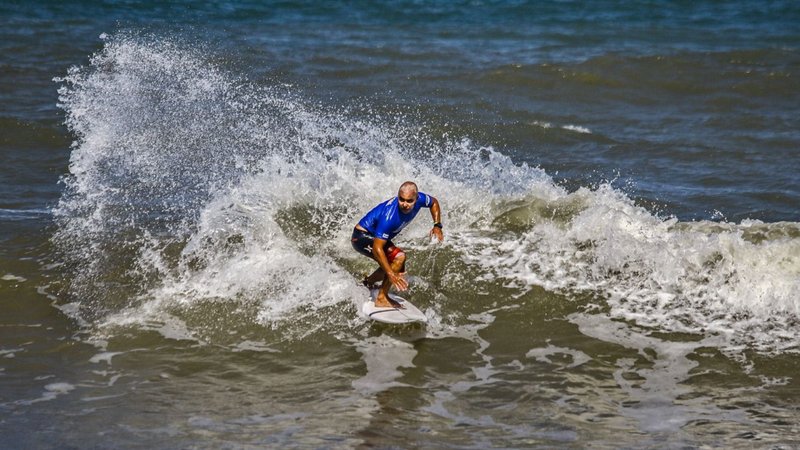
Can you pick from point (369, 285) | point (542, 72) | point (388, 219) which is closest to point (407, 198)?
point (388, 219)

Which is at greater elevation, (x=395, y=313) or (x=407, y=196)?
(x=407, y=196)

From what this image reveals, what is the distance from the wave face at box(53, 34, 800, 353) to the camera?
9328 mm

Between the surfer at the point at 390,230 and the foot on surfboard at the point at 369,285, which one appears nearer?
the surfer at the point at 390,230

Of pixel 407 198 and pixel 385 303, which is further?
pixel 385 303

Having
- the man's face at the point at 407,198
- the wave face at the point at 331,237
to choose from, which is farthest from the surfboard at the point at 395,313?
the man's face at the point at 407,198

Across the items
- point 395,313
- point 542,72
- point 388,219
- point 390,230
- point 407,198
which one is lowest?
point 395,313

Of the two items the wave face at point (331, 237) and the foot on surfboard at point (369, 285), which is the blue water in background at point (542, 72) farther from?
the foot on surfboard at point (369, 285)

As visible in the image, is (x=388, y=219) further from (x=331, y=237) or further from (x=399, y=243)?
(x=331, y=237)

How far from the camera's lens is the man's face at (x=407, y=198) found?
880cm

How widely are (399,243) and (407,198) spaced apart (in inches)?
85.8

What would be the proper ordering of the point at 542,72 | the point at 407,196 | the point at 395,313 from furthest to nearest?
1. the point at 542,72
2. the point at 395,313
3. the point at 407,196

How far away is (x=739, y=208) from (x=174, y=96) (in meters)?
8.33

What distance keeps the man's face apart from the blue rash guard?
0.39 ft

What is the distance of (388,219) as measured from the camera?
8.96 meters
